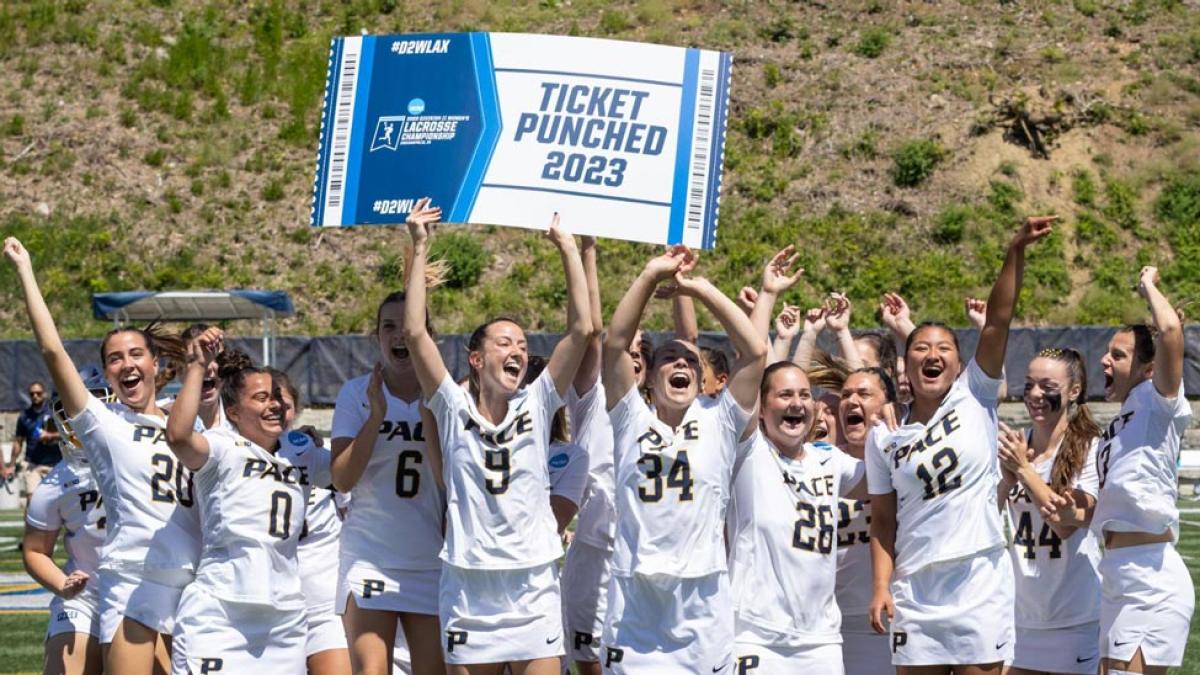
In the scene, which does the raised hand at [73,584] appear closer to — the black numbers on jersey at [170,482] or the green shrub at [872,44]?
the black numbers on jersey at [170,482]

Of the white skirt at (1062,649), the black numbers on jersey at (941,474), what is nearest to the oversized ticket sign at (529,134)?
the black numbers on jersey at (941,474)

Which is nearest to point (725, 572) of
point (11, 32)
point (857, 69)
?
point (857, 69)

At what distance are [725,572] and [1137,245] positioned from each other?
29.6 metres

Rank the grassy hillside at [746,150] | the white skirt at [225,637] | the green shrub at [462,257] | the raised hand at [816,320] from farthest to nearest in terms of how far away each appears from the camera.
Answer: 1. the grassy hillside at [746,150]
2. the green shrub at [462,257]
3. the raised hand at [816,320]
4. the white skirt at [225,637]

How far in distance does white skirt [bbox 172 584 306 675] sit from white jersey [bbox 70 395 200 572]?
0.22 meters

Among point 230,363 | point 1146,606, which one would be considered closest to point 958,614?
point 1146,606

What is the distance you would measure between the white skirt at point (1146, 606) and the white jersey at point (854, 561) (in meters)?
0.94

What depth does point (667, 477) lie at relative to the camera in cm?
590

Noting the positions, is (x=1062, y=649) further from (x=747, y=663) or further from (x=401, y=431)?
(x=401, y=431)

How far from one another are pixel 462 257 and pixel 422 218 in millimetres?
26856

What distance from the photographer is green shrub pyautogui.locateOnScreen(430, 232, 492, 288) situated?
3272 cm

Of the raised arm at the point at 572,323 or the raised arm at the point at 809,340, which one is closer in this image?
the raised arm at the point at 572,323

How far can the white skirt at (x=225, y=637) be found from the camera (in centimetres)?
600

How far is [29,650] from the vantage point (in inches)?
402
